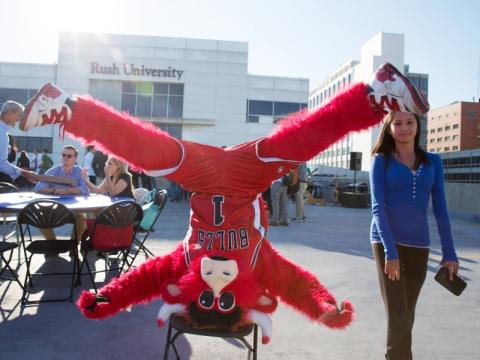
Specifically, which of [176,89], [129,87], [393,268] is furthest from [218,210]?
[129,87]

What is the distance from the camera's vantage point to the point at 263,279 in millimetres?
2027

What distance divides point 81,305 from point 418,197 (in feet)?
6.04

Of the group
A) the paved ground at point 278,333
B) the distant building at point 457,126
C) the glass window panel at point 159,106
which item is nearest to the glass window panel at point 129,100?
the glass window panel at point 159,106

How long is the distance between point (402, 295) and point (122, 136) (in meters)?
1.63

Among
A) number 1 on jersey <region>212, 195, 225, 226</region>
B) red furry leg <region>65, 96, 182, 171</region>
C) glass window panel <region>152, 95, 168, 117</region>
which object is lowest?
number 1 on jersey <region>212, 195, 225, 226</region>

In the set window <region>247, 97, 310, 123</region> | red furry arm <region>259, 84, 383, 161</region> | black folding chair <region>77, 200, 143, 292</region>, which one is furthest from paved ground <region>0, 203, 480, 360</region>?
window <region>247, 97, 310, 123</region>

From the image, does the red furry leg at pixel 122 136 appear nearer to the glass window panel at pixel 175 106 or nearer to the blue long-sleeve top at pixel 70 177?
the blue long-sleeve top at pixel 70 177

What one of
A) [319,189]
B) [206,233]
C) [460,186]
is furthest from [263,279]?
[319,189]

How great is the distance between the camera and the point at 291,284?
6.61 ft

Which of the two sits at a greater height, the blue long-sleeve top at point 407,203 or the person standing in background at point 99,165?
the person standing in background at point 99,165

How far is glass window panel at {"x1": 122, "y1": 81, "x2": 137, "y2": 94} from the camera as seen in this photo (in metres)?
23.2

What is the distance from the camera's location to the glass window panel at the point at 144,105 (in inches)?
914

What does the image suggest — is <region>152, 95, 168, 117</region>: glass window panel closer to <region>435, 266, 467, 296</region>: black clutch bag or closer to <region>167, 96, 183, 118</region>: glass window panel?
<region>167, 96, 183, 118</region>: glass window panel

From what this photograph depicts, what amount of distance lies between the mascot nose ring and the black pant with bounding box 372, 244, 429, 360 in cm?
93
